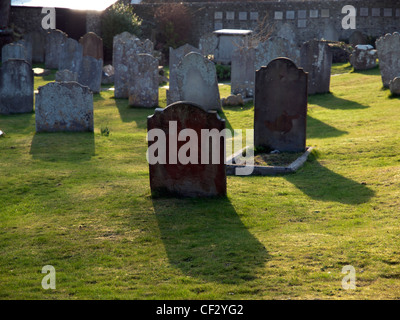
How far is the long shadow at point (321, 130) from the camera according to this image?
12563 mm

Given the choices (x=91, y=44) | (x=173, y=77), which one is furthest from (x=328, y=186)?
(x=91, y=44)

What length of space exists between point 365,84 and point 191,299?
1623 centimetres

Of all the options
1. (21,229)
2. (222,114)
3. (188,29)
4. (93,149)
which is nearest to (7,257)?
(21,229)

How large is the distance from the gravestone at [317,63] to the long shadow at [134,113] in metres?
5.27

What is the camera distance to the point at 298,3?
3247 cm

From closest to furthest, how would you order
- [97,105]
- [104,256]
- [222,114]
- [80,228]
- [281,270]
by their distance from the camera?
[281,270] < [104,256] < [80,228] < [222,114] < [97,105]

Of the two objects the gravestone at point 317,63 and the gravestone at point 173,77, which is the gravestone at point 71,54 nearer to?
the gravestone at point 173,77

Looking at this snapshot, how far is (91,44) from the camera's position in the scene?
2362 cm

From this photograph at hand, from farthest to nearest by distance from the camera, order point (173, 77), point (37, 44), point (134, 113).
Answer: point (37, 44)
point (173, 77)
point (134, 113)

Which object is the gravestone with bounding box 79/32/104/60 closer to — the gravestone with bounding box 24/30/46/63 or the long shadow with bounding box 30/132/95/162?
the gravestone with bounding box 24/30/46/63

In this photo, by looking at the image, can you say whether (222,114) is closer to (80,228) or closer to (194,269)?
A: (80,228)

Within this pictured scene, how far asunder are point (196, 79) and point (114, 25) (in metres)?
16.1

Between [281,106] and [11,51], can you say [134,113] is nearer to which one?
[281,106]

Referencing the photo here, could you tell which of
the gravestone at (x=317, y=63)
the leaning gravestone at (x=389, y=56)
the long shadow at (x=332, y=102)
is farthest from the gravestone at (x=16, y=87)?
the leaning gravestone at (x=389, y=56)
